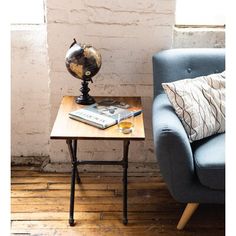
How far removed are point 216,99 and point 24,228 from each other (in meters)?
1.19

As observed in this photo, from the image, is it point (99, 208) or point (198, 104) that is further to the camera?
point (99, 208)

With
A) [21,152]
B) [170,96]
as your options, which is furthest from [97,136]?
[21,152]

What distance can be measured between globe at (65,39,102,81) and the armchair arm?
46 cm

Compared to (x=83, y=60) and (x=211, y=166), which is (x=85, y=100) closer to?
(x=83, y=60)

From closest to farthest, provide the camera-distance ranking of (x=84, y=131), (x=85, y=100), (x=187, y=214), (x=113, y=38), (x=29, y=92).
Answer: (x=84, y=131) < (x=187, y=214) < (x=85, y=100) < (x=113, y=38) < (x=29, y=92)

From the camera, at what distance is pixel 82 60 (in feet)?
7.68

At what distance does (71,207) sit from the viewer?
7.69 feet

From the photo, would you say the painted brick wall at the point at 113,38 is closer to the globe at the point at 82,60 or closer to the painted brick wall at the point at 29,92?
the painted brick wall at the point at 29,92

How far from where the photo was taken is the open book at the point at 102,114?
222 centimetres

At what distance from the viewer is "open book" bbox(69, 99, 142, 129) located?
7.29 feet

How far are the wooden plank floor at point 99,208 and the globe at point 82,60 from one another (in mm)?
722

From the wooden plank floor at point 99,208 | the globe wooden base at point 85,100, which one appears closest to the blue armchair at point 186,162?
the wooden plank floor at point 99,208

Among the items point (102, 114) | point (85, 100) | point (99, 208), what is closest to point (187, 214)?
point (99, 208)

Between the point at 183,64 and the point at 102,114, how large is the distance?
56 centimetres
